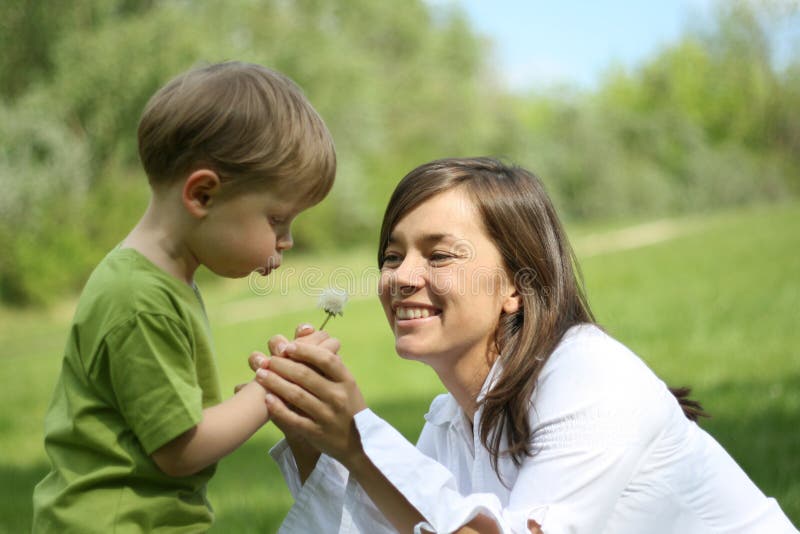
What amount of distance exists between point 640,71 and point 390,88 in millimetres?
32956

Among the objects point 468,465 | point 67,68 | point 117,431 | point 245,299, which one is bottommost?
point 245,299

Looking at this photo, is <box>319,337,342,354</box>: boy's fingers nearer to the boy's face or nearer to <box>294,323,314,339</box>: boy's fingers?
<box>294,323,314,339</box>: boy's fingers

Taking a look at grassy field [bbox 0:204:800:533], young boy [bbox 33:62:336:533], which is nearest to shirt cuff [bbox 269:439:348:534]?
young boy [bbox 33:62:336:533]

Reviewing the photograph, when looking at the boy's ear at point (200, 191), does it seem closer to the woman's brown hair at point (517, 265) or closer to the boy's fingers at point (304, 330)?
the boy's fingers at point (304, 330)

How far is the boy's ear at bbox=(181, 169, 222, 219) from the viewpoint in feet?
8.19

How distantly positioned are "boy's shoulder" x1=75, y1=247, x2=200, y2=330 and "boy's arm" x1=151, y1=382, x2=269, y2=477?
28 centimetres

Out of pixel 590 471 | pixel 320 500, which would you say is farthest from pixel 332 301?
pixel 590 471

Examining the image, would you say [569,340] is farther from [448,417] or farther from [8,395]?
[8,395]

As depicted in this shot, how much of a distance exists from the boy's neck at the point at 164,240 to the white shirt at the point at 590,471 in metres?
0.68

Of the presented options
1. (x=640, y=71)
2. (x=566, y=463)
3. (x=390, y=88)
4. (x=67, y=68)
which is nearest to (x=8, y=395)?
(x=566, y=463)

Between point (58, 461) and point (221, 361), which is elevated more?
point (58, 461)

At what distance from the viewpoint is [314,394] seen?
101 inches

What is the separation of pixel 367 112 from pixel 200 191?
31895 mm

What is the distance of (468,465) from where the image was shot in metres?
3.13
